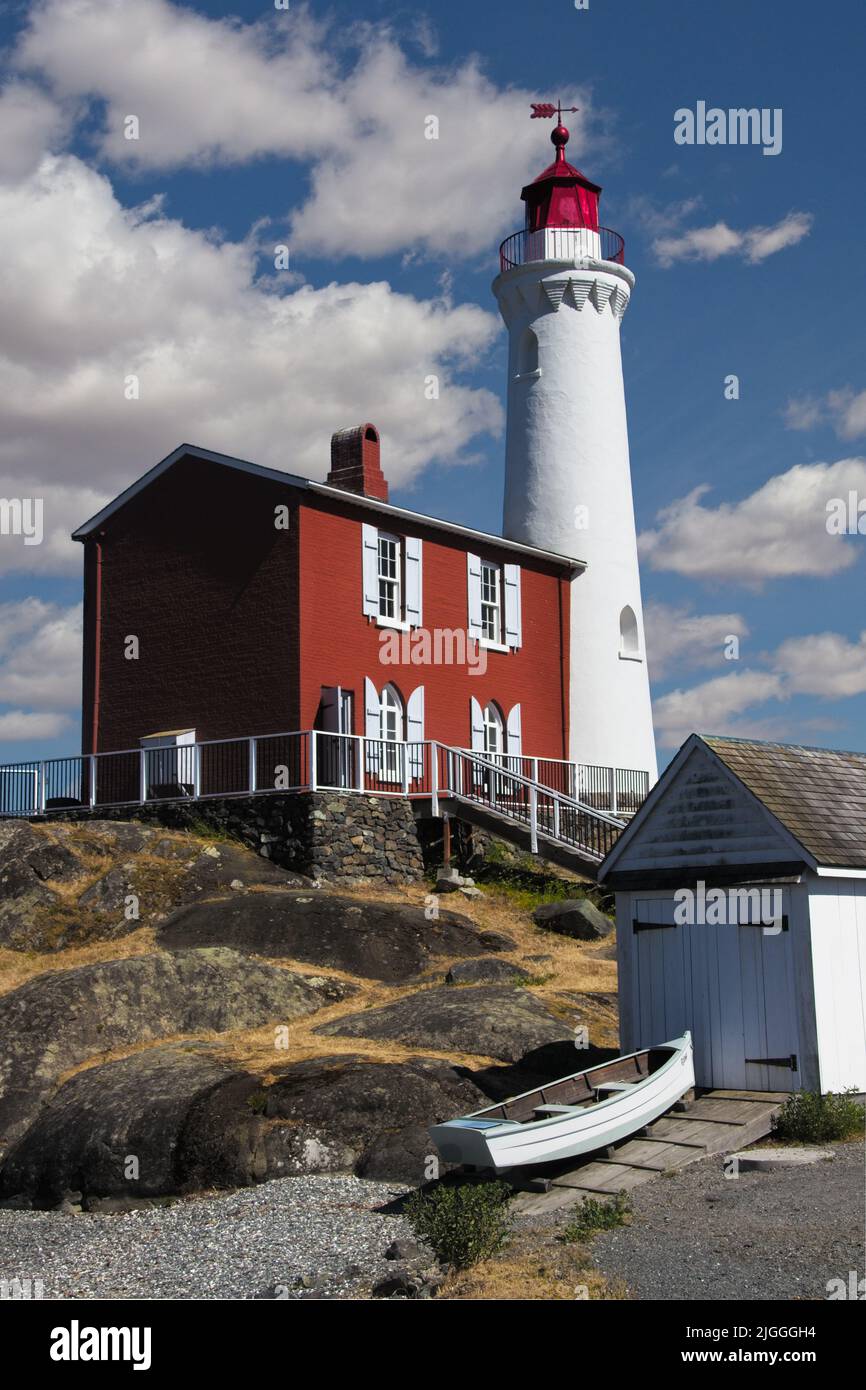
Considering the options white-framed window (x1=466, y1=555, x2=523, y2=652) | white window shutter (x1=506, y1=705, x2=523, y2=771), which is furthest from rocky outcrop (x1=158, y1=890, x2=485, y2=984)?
white-framed window (x1=466, y1=555, x2=523, y2=652)

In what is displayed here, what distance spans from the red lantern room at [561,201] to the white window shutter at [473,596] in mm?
10003

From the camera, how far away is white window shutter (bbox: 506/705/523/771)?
3250 centimetres

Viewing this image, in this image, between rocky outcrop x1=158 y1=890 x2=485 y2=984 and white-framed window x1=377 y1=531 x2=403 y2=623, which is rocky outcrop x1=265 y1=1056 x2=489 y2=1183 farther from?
white-framed window x1=377 y1=531 x2=403 y2=623

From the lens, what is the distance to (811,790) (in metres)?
15.2

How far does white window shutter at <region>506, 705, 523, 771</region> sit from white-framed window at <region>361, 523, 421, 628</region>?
3.71m

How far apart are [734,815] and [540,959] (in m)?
7.62

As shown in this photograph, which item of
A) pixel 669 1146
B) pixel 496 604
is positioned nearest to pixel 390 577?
pixel 496 604

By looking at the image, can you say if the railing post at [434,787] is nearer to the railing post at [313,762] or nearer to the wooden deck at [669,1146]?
the railing post at [313,762]

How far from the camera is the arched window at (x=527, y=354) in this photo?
117 feet

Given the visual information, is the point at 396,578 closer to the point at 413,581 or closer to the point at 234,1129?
the point at 413,581

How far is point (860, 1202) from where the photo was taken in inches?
422

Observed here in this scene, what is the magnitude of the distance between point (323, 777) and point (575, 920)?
218 inches
